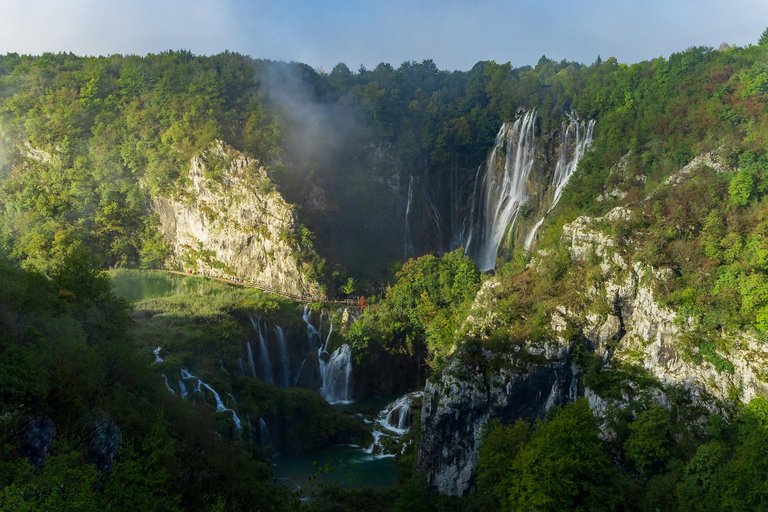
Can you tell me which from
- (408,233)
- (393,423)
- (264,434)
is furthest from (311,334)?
(408,233)

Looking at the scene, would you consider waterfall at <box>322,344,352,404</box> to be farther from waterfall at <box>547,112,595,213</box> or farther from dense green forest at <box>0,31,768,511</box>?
waterfall at <box>547,112,595,213</box>

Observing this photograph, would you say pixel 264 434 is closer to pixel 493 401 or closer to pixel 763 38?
pixel 493 401

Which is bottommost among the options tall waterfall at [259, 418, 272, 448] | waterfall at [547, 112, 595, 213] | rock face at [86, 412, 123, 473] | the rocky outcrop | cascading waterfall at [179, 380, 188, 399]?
tall waterfall at [259, 418, 272, 448]

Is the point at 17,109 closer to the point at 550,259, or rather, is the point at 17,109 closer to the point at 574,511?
the point at 550,259

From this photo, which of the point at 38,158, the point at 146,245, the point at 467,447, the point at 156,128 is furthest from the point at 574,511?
the point at 38,158

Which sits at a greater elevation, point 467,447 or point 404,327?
point 404,327

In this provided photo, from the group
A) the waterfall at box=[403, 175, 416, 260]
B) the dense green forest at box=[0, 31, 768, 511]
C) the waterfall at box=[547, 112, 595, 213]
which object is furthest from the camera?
the waterfall at box=[403, 175, 416, 260]

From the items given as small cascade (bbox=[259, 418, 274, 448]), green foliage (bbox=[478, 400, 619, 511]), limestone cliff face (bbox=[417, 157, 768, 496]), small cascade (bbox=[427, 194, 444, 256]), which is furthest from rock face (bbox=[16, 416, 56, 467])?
small cascade (bbox=[427, 194, 444, 256])
